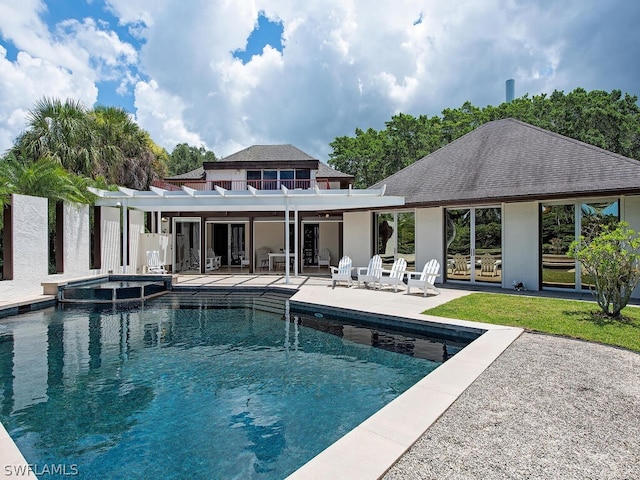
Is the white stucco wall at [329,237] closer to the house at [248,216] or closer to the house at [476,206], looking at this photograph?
the house at [248,216]

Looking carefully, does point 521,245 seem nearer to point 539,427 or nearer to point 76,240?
point 539,427

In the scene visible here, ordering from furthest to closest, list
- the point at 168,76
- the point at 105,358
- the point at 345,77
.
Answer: the point at 345,77 → the point at 168,76 → the point at 105,358

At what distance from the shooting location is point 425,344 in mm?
7160

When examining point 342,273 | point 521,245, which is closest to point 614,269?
point 521,245

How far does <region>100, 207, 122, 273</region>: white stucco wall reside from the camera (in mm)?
15320

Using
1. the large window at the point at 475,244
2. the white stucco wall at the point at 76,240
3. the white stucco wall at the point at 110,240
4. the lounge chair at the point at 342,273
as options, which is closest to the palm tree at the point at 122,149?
the white stucco wall at the point at 110,240

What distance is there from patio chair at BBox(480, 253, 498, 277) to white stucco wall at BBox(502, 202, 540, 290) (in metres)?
0.38

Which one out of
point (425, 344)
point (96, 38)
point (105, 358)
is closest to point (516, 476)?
point (425, 344)

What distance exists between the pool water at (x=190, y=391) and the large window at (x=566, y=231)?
23.5ft

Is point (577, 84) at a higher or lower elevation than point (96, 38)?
higher

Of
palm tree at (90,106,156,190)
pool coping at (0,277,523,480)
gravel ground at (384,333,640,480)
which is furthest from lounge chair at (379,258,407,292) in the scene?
palm tree at (90,106,156,190)

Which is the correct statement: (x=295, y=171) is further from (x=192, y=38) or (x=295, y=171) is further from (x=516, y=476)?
(x=516, y=476)

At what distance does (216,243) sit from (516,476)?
20.4 m

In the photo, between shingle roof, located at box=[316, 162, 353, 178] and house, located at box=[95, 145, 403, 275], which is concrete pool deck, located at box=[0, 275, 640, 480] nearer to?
house, located at box=[95, 145, 403, 275]
